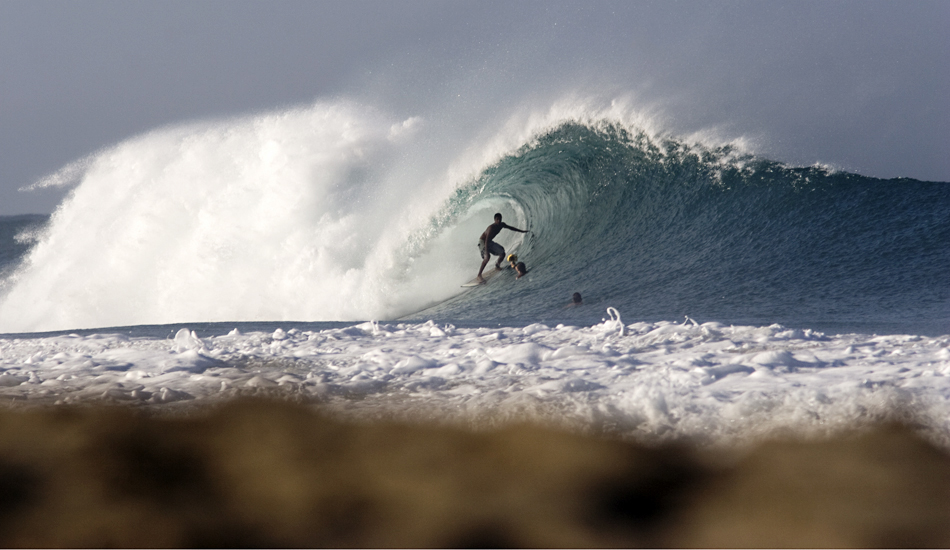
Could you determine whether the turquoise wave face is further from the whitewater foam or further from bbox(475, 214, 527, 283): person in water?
the whitewater foam

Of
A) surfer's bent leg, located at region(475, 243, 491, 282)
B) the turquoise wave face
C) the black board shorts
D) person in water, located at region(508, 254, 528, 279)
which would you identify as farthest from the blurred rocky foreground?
the black board shorts

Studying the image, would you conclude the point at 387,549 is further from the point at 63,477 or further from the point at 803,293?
the point at 803,293

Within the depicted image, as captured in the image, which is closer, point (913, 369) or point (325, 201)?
point (913, 369)

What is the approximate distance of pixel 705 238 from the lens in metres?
8.77

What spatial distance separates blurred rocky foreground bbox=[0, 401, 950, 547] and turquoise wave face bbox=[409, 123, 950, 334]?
4.36 meters

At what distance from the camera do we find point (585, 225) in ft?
33.3

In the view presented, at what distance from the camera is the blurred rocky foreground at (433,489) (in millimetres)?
980

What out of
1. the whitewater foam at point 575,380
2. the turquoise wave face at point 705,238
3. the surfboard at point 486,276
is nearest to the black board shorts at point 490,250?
the surfboard at point 486,276

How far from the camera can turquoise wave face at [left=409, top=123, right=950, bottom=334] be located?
265 inches

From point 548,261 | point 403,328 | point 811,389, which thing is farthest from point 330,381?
point 548,261

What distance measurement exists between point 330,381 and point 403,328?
224cm

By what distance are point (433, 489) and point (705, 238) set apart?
331 inches

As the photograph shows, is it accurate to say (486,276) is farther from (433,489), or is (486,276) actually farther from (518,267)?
(433,489)

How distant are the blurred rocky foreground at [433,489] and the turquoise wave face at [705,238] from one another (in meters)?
4.36
